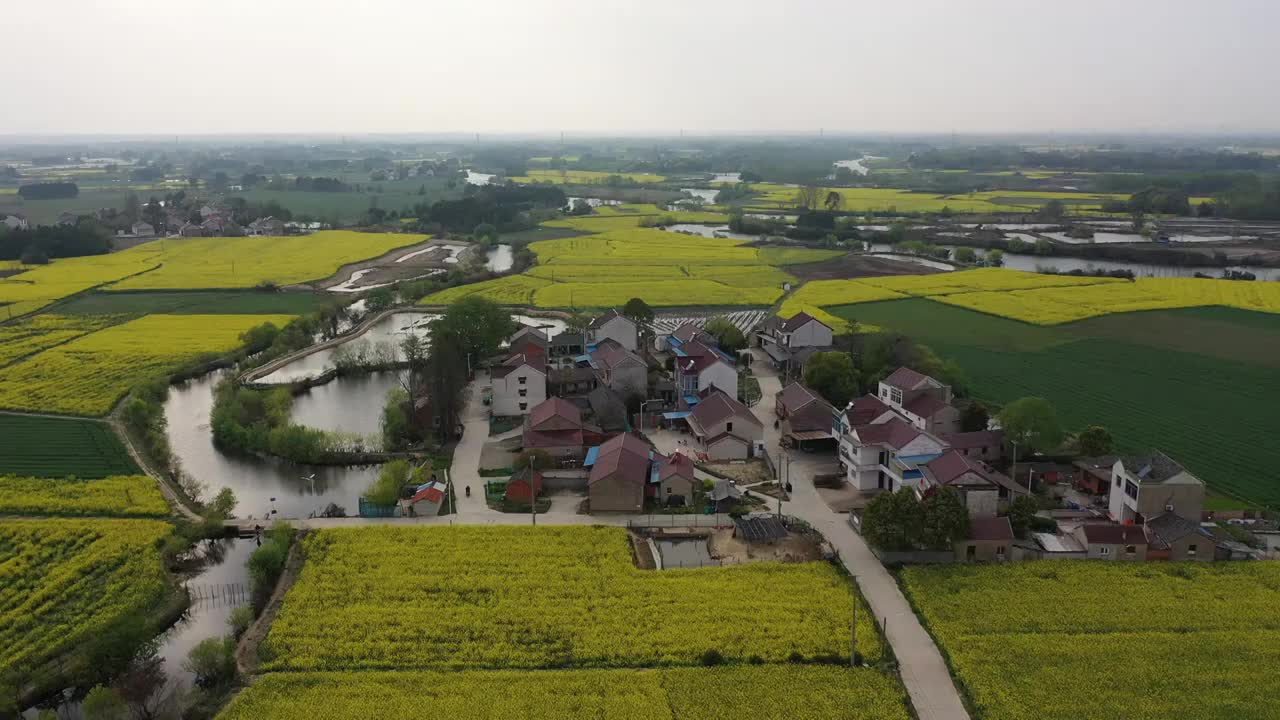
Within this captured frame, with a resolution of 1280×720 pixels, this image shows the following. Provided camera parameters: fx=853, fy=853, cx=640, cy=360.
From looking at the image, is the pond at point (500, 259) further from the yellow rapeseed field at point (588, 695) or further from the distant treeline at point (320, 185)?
the distant treeline at point (320, 185)

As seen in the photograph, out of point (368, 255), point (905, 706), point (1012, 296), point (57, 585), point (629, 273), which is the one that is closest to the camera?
point (905, 706)

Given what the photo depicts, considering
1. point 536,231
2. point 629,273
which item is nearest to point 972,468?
point 629,273

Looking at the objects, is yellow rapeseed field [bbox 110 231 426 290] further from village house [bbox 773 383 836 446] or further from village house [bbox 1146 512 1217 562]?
village house [bbox 1146 512 1217 562]

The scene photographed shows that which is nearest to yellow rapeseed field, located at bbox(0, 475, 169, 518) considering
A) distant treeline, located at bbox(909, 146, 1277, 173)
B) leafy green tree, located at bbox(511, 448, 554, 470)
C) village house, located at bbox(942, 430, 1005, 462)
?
leafy green tree, located at bbox(511, 448, 554, 470)

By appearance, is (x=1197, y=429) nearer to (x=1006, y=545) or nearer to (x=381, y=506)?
(x=1006, y=545)

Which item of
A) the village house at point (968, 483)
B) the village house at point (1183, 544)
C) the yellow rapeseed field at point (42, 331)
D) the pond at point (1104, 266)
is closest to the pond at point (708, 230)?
the pond at point (1104, 266)
